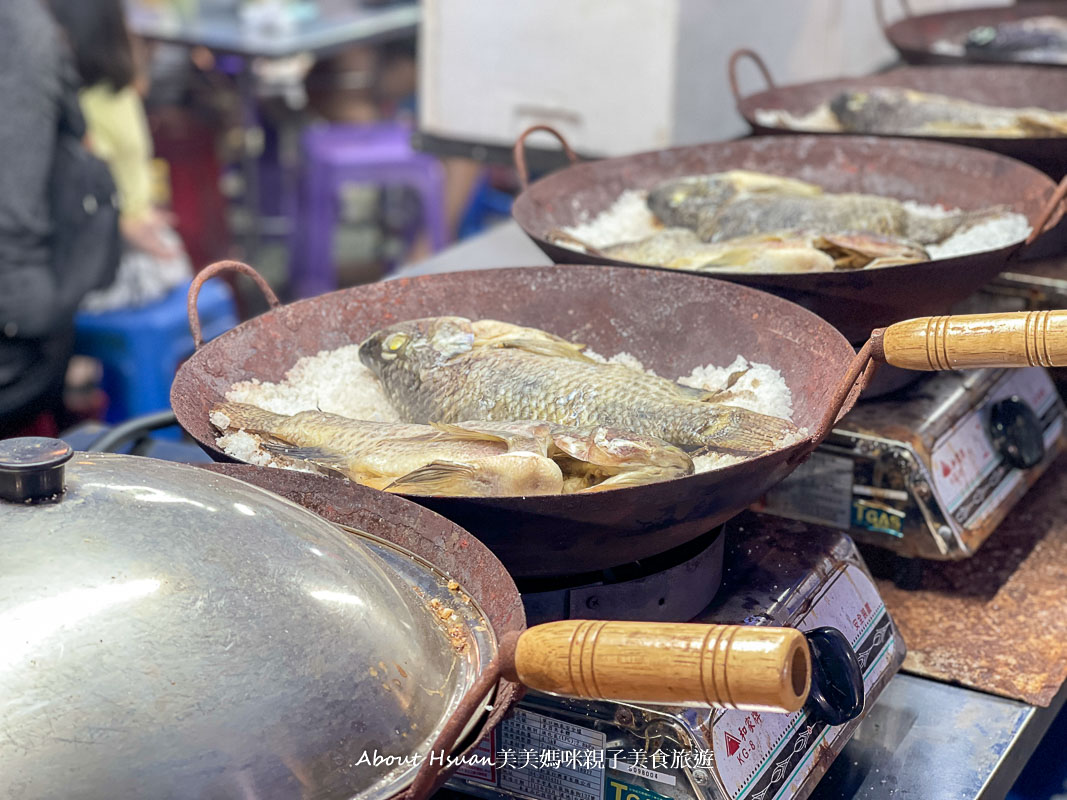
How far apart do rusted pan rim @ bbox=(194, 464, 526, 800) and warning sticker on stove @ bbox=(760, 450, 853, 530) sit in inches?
26.0

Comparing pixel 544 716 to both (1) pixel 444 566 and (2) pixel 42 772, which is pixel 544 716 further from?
(2) pixel 42 772

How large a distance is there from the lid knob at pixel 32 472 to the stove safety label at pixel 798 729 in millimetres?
547

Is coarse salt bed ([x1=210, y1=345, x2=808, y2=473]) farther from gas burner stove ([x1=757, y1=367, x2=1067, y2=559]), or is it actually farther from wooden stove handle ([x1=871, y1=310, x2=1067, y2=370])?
gas burner stove ([x1=757, y1=367, x2=1067, y2=559])

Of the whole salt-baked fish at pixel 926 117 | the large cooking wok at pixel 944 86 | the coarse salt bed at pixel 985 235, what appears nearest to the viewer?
the coarse salt bed at pixel 985 235

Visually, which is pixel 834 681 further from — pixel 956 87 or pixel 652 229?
pixel 956 87

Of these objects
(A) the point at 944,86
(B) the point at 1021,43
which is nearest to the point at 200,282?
(A) the point at 944,86

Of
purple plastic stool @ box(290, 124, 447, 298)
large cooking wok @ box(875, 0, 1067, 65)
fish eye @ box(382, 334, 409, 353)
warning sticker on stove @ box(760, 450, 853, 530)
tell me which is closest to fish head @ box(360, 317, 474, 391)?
fish eye @ box(382, 334, 409, 353)

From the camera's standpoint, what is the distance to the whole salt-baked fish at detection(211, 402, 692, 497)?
3.06 ft

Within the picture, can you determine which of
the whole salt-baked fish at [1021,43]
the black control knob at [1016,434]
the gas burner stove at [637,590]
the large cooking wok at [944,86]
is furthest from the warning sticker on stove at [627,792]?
the whole salt-baked fish at [1021,43]

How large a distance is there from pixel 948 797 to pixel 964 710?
0.16m

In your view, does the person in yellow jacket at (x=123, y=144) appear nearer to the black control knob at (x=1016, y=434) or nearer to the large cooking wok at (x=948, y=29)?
the large cooking wok at (x=948, y=29)

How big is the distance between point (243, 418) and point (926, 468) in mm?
793

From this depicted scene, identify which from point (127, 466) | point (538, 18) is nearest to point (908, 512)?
point (127, 466)

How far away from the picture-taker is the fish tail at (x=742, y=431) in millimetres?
1022
